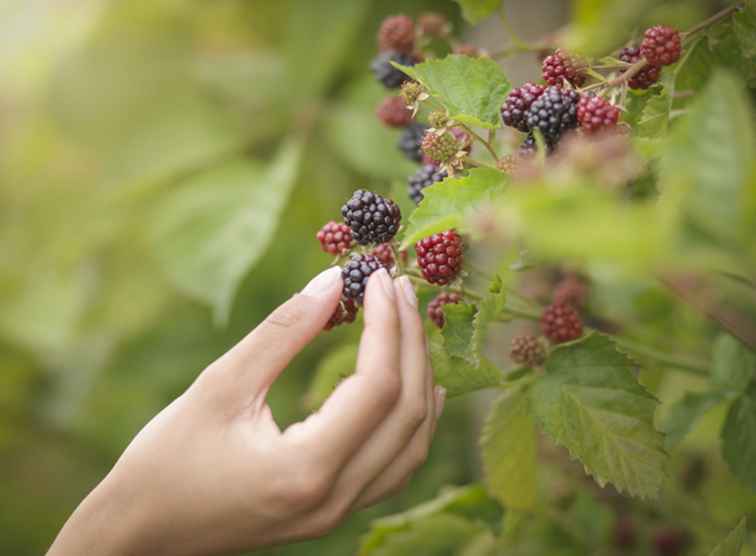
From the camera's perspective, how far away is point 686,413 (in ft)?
3.54

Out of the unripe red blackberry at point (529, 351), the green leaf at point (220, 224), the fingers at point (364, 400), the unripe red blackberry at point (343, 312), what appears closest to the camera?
the fingers at point (364, 400)

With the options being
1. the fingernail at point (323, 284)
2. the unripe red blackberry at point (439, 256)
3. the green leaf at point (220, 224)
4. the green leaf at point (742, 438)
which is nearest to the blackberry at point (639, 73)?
the unripe red blackberry at point (439, 256)

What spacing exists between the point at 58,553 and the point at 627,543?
42.5 inches

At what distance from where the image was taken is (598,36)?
22.8 inches

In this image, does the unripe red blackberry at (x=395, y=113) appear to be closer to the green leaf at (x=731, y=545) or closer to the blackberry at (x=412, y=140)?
the blackberry at (x=412, y=140)

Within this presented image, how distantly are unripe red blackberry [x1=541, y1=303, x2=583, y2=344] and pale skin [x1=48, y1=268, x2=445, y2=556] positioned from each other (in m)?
0.25

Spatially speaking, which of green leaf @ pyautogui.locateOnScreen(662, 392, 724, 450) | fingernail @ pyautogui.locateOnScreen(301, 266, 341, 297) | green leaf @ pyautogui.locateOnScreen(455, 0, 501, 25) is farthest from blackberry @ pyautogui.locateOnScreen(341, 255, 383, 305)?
green leaf @ pyautogui.locateOnScreen(662, 392, 724, 450)

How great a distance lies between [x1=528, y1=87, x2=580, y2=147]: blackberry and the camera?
0.71 m

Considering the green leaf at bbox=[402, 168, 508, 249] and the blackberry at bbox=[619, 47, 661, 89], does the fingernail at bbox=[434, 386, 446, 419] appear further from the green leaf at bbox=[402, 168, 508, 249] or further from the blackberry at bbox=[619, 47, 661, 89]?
the blackberry at bbox=[619, 47, 661, 89]

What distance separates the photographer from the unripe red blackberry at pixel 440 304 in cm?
85

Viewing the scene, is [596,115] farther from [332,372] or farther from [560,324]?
[332,372]

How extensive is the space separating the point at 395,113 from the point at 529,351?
360mm

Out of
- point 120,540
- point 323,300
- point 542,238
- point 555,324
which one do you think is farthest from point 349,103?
point 542,238

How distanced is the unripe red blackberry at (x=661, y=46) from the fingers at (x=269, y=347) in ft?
1.25
